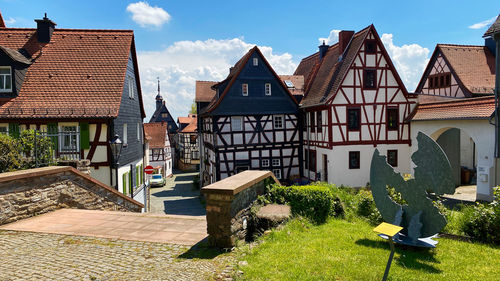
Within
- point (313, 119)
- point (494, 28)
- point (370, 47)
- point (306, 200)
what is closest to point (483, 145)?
point (494, 28)

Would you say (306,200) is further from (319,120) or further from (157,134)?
(157,134)

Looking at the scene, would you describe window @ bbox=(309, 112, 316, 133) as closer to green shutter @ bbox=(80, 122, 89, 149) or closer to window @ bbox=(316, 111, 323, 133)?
window @ bbox=(316, 111, 323, 133)

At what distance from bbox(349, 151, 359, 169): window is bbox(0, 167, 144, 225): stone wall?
14591 mm

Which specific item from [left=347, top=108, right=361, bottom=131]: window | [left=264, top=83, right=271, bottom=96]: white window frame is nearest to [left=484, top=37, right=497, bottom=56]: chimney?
[left=347, top=108, right=361, bottom=131]: window

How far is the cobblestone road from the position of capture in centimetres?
499

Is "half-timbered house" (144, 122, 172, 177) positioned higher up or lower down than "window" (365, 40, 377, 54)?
lower down

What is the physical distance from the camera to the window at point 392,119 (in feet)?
72.6

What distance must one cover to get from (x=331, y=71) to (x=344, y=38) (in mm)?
2249

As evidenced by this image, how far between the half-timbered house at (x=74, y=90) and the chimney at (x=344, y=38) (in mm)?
13046

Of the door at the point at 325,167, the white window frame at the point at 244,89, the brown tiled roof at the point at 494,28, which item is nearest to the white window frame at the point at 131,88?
the white window frame at the point at 244,89

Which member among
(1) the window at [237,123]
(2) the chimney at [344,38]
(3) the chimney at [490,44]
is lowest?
(1) the window at [237,123]

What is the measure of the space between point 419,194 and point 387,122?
54.8 feet

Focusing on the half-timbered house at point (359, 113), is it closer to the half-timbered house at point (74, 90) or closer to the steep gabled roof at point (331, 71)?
the steep gabled roof at point (331, 71)

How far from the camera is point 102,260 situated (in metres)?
5.57
